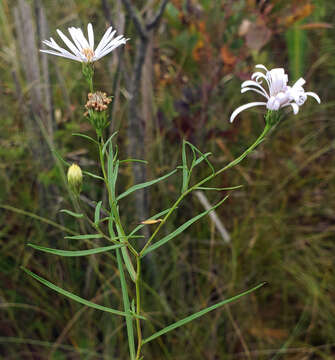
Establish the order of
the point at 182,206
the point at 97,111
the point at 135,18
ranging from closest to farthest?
1. the point at 97,111
2. the point at 135,18
3. the point at 182,206

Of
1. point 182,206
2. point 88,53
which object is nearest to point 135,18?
point 88,53

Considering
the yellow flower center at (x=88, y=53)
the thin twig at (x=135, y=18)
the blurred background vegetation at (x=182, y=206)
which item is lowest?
the blurred background vegetation at (x=182, y=206)

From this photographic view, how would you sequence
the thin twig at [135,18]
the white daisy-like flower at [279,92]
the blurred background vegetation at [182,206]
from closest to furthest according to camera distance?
the white daisy-like flower at [279,92] < the thin twig at [135,18] < the blurred background vegetation at [182,206]

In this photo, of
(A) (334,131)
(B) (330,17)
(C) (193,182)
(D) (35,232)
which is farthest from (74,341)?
(B) (330,17)

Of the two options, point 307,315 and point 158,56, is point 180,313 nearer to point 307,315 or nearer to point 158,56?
point 307,315

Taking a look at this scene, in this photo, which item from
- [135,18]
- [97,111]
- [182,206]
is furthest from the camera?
[182,206]

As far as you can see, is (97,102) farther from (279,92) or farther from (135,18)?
(135,18)

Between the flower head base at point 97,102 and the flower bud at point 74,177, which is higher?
the flower head base at point 97,102

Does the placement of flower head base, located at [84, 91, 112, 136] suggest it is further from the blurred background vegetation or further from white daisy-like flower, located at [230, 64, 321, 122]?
the blurred background vegetation

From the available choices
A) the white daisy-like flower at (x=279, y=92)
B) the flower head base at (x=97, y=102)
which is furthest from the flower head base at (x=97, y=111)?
the white daisy-like flower at (x=279, y=92)

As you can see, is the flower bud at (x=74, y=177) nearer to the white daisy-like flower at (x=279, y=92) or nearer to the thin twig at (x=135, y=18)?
the white daisy-like flower at (x=279, y=92)
